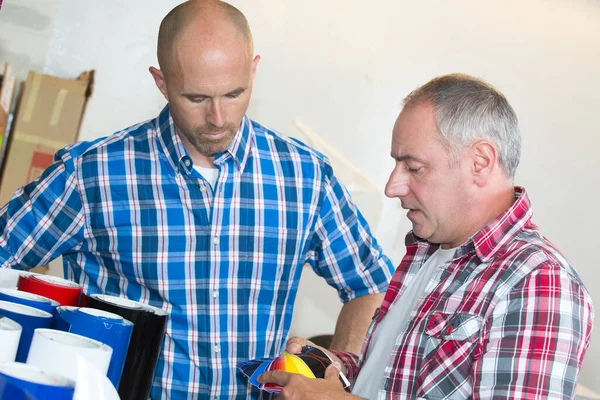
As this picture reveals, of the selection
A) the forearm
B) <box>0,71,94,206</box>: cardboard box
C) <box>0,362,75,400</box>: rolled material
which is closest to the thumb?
the forearm

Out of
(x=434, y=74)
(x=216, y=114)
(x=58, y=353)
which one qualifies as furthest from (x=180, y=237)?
(x=434, y=74)

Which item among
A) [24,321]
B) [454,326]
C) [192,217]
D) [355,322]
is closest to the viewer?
[24,321]

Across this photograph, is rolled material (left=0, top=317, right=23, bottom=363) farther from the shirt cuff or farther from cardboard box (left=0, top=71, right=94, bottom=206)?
cardboard box (left=0, top=71, right=94, bottom=206)

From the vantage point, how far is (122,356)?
0.97m

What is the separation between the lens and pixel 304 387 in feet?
4.54

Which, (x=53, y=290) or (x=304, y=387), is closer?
(x=53, y=290)

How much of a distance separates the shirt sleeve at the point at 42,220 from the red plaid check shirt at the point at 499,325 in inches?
34.6

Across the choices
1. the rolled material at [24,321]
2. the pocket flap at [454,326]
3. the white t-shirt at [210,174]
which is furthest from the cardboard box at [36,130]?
the rolled material at [24,321]

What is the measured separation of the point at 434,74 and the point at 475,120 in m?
2.81

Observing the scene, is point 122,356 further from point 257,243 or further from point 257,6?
point 257,6

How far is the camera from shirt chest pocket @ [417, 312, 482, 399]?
1.30 m

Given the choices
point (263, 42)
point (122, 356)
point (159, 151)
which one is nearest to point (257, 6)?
point (263, 42)

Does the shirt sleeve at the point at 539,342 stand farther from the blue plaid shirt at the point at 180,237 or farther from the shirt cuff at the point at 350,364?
the blue plaid shirt at the point at 180,237

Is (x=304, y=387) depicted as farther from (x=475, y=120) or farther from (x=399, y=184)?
(x=475, y=120)
